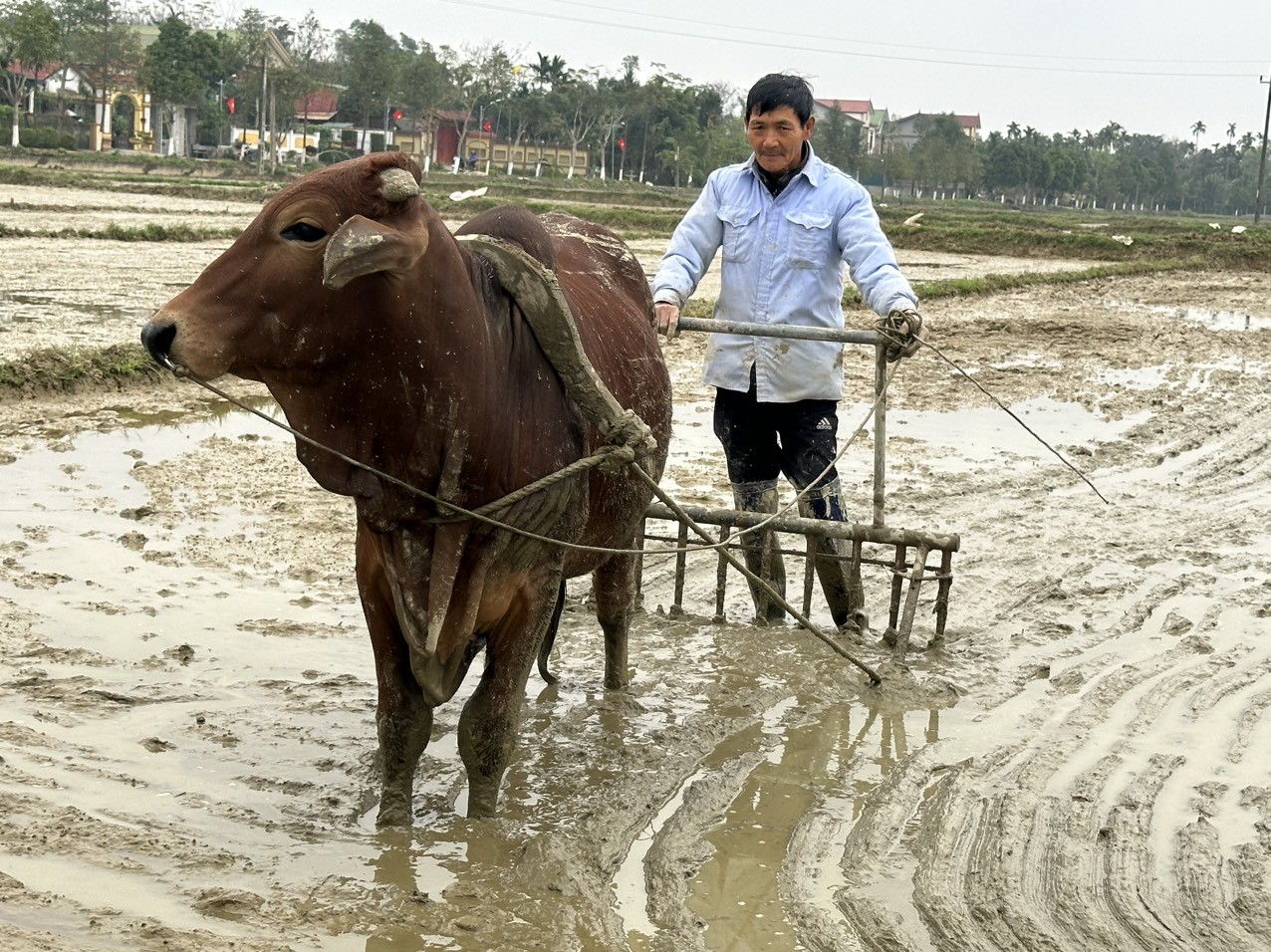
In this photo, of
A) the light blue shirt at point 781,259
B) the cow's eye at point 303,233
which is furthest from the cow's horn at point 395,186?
the light blue shirt at point 781,259

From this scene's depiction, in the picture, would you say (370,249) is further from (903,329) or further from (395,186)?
(903,329)

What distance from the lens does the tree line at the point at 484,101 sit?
55969 mm

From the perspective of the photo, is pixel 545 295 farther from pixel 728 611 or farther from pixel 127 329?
pixel 127 329

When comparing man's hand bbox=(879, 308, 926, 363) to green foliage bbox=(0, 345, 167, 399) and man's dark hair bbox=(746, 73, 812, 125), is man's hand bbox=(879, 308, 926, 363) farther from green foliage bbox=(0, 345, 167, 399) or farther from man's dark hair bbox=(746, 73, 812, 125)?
green foliage bbox=(0, 345, 167, 399)

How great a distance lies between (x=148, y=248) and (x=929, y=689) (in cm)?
1775

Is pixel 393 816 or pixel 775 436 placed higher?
pixel 775 436

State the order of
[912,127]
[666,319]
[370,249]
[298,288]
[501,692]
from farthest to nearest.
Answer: [912,127], [666,319], [501,692], [298,288], [370,249]

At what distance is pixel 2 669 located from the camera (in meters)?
4.71

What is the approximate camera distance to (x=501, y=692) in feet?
12.2

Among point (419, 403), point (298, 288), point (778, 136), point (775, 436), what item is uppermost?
point (778, 136)

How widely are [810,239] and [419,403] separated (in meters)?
2.54

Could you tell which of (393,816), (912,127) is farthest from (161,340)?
(912,127)

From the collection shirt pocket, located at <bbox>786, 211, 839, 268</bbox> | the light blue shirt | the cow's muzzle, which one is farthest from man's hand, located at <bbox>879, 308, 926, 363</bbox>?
the cow's muzzle

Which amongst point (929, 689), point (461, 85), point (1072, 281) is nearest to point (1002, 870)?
point (929, 689)
